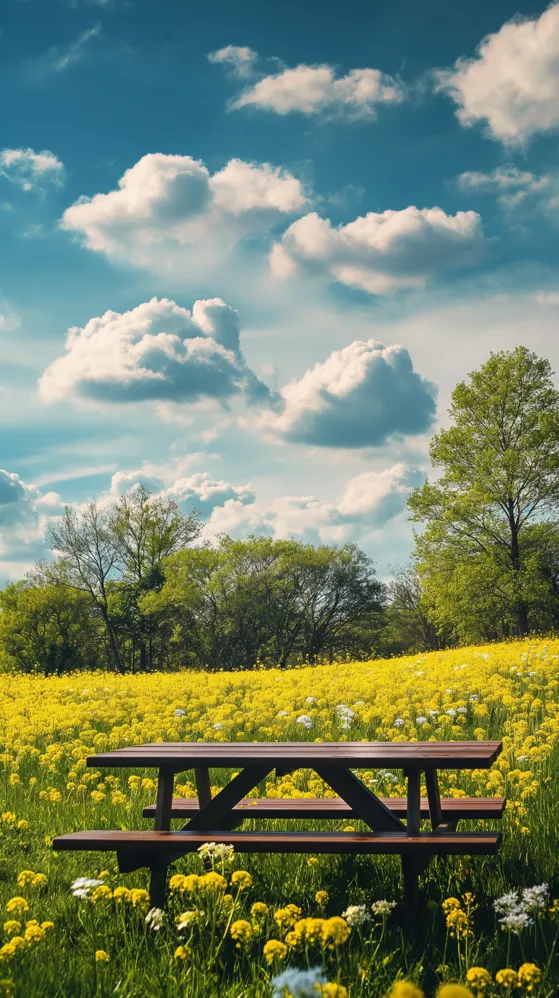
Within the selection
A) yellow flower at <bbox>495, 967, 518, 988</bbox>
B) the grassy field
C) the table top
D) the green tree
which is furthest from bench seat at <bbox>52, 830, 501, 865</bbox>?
the green tree

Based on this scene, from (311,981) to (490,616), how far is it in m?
27.2

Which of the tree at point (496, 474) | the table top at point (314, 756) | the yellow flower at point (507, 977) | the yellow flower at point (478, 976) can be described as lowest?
the yellow flower at point (507, 977)

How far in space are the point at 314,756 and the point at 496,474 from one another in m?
23.9

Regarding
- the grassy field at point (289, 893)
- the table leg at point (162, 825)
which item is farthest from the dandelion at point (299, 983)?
the table leg at point (162, 825)

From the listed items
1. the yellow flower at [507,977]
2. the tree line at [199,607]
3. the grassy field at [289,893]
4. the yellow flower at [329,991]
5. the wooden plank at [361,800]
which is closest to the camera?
the yellow flower at [329,991]

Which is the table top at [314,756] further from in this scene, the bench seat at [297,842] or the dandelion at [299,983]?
the dandelion at [299,983]

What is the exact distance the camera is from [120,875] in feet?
16.2

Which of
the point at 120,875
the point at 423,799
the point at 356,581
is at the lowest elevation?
the point at 120,875

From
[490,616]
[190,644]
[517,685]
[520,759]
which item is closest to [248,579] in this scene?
[190,644]

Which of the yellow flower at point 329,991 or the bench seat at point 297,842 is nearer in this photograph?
the yellow flower at point 329,991

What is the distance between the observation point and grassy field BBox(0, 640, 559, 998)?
3197 millimetres

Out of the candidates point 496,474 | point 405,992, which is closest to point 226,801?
point 405,992

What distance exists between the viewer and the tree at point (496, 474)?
2689 centimetres

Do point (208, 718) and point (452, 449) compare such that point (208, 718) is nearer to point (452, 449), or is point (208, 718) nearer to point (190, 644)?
point (452, 449)
